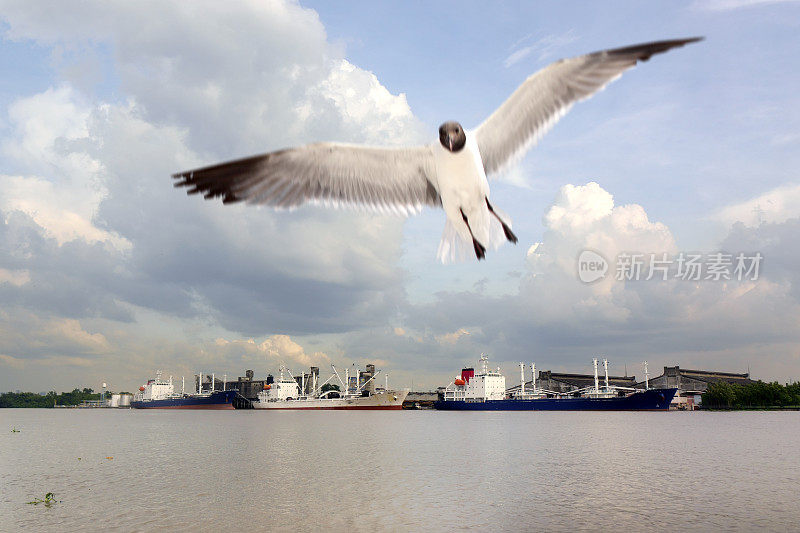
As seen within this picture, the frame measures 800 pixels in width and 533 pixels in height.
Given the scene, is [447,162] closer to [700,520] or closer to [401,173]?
[401,173]

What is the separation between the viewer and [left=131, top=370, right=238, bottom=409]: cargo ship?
104 m

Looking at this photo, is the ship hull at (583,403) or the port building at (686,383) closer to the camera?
the ship hull at (583,403)

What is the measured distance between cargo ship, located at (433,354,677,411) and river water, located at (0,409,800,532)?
36483 millimetres

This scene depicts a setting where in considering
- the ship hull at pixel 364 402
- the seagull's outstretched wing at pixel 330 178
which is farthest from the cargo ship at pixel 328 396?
the seagull's outstretched wing at pixel 330 178

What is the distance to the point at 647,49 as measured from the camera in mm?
4918

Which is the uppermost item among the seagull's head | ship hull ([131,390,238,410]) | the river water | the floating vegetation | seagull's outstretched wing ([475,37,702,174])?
seagull's outstretched wing ([475,37,702,174])

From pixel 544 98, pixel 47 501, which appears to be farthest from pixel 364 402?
pixel 544 98

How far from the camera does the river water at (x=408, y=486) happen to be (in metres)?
14.8

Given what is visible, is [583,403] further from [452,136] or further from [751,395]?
[452,136]

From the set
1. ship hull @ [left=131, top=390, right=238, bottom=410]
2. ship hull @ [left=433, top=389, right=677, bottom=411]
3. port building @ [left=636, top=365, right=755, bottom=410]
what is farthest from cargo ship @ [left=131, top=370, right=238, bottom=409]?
port building @ [left=636, top=365, right=755, bottom=410]

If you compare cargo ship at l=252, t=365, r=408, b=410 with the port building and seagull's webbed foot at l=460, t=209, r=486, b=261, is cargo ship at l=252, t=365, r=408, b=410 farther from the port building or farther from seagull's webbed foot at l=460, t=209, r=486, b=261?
seagull's webbed foot at l=460, t=209, r=486, b=261

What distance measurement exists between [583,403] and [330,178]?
74.7 meters

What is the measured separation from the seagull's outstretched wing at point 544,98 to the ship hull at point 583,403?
6948cm

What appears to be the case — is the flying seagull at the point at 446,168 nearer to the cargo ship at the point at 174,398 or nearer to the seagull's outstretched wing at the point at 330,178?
the seagull's outstretched wing at the point at 330,178
